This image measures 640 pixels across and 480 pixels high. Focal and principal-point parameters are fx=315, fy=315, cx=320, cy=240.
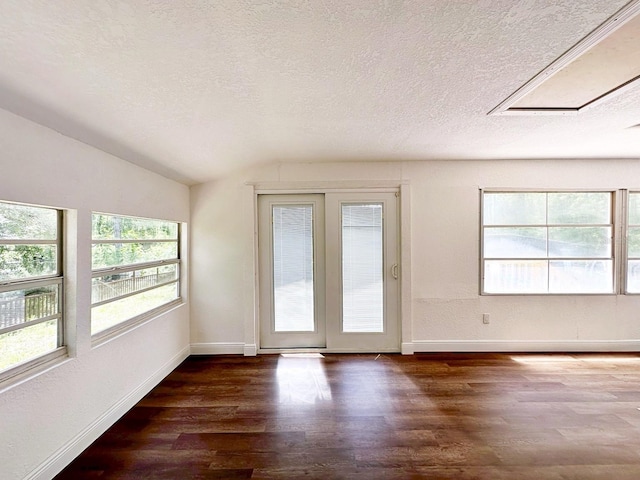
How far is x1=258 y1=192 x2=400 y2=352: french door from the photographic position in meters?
3.77

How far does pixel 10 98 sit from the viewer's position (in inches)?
59.9

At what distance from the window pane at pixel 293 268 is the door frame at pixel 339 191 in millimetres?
237

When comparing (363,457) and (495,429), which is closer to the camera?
(363,457)

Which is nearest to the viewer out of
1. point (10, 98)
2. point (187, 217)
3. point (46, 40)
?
point (46, 40)

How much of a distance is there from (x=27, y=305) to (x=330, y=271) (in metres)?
2.65

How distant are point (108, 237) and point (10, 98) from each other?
1.19 meters

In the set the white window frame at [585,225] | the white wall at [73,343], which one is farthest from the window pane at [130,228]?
the white window frame at [585,225]

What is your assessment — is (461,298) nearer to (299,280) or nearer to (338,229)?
(338,229)

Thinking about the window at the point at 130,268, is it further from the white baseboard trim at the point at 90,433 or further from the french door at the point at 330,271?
the french door at the point at 330,271

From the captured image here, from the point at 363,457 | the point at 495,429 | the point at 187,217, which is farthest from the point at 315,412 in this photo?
the point at 187,217

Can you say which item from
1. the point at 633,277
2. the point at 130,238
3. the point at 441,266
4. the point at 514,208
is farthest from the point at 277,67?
the point at 633,277

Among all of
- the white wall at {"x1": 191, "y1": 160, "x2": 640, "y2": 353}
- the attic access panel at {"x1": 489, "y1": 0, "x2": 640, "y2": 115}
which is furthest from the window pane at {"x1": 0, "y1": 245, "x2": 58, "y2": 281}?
the attic access panel at {"x1": 489, "y1": 0, "x2": 640, "y2": 115}

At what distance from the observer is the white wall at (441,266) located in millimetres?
3729

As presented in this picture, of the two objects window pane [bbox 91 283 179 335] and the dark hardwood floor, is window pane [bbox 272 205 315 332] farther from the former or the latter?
window pane [bbox 91 283 179 335]
